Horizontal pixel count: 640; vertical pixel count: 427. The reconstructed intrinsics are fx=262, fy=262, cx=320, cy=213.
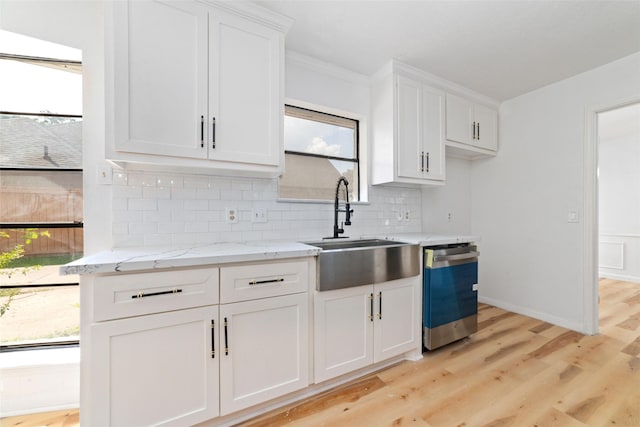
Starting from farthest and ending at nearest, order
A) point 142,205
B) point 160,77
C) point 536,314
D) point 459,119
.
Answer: point 536,314 → point 459,119 → point 142,205 → point 160,77

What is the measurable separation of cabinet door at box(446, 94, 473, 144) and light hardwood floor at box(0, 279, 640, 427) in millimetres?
1955

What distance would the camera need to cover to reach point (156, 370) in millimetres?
1203

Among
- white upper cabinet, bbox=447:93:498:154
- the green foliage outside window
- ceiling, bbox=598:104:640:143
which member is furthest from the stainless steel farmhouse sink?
ceiling, bbox=598:104:640:143

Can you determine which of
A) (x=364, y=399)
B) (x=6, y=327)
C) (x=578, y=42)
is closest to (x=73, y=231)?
(x=6, y=327)

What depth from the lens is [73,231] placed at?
161 centimetres

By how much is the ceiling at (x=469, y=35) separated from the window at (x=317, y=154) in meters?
0.51

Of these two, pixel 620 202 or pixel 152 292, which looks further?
pixel 620 202

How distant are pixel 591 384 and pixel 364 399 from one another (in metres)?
1.55

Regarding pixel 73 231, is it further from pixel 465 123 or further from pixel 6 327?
pixel 465 123

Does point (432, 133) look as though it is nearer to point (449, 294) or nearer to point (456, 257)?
point (456, 257)

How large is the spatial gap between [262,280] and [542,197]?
3047 millimetres

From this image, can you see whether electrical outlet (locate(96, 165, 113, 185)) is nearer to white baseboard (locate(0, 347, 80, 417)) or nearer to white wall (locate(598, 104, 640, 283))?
white baseboard (locate(0, 347, 80, 417))

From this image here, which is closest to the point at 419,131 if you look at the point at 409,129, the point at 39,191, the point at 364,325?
the point at 409,129

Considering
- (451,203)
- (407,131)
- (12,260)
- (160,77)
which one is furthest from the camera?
(451,203)
